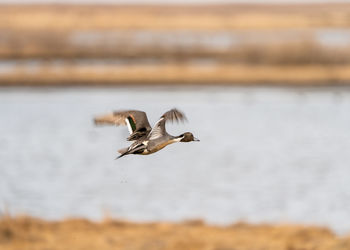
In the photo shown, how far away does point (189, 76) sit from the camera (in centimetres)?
4084

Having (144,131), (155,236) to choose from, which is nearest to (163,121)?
(144,131)

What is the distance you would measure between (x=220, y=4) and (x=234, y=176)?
4226 inches

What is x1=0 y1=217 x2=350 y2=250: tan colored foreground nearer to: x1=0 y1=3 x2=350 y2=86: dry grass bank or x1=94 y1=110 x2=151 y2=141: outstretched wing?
x1=94 y1=110 x2=151 y2=141: outstretched wing

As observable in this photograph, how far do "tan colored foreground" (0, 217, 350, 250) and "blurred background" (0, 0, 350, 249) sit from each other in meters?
0.71

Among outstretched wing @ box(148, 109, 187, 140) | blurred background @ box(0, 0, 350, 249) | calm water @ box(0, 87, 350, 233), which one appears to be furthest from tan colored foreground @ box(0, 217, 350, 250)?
outstretched wing @ box(148, 109, 187, 140)

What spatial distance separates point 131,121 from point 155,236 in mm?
6191

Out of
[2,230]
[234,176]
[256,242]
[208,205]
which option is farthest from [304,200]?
[2,230]

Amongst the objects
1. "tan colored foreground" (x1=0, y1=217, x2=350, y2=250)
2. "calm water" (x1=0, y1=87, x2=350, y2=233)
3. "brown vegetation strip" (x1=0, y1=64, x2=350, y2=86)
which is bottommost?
"tan colored foreground" (x1=0, y1=217, x2=350, y2=250)

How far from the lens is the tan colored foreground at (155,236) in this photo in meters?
13.6

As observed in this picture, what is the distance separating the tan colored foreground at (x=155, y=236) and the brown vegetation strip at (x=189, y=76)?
82.0 ft

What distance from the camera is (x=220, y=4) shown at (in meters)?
129

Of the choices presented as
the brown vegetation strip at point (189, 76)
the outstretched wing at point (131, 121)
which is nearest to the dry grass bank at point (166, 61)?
the brown vegetation strip at point (189, 76)

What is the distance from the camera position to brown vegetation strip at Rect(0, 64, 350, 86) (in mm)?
40125

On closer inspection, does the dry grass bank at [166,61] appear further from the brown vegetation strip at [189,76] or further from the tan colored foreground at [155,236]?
the tan colored foreground at [155,236]
